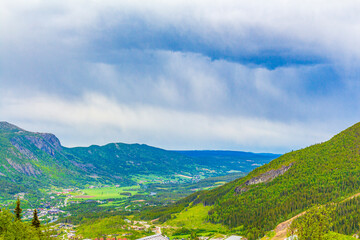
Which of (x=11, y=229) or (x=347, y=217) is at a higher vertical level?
(x=11, y=229)

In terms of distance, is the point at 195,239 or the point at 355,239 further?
the point at 195,239

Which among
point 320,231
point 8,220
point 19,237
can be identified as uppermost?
point 8,220

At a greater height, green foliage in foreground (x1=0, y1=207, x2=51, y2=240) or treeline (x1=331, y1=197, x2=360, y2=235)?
green foliage in foreground (x1=0, y1=207, x2=51, y2=240)

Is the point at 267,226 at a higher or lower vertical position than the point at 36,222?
lower

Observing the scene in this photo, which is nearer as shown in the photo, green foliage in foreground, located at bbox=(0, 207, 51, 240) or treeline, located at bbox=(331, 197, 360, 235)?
green foliage in foreground, located at bbox=(0, 207, 51, 240)

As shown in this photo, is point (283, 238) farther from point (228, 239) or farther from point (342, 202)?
point (342, 202)

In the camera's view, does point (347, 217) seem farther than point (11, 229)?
Yes

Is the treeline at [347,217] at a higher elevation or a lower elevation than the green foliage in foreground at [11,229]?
lower

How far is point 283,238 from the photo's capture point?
550 ft

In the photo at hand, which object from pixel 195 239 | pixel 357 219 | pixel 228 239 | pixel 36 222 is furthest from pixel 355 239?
pixel 36 222

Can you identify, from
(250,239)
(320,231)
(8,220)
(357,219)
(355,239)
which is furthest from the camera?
(250,239)

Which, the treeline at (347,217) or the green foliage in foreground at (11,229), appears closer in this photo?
the green foliage in foreground at (11,229)

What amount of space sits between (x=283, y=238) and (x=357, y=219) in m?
42.4

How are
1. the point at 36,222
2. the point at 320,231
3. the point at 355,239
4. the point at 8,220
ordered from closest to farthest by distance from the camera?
the point at 8,220 → the point at 36,222 → the point at 320,231 → the point at 355,239
